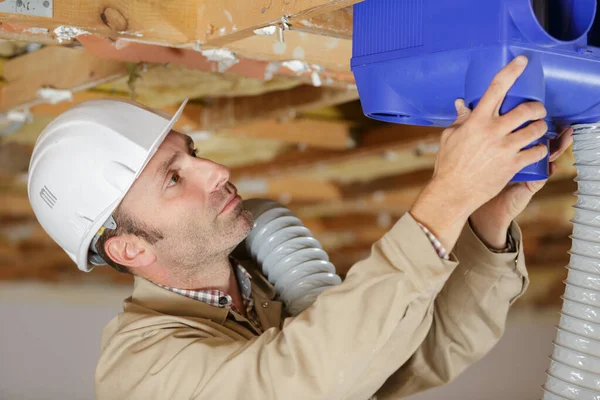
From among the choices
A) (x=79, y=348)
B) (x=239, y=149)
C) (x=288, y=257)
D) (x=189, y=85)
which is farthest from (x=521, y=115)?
(x=79, y=348)

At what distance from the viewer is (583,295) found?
1256mm

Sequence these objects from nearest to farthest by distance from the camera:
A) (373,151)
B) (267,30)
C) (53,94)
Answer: (267,30), (53,94), (373,151)

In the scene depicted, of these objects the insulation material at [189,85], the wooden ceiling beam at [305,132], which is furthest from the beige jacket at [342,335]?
the wooden ceiling beam at [305,132]

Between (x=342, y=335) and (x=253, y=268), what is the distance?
75 centimetres

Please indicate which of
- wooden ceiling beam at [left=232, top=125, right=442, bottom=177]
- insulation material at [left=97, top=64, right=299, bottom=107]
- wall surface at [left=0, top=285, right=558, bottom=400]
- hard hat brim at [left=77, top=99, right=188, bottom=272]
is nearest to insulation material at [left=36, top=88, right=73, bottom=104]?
insulation material at [left=97, top=64, right=299, bottom=107]

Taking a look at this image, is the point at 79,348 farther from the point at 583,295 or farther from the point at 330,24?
the point at 583,295

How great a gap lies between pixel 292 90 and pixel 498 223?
49.5 inches

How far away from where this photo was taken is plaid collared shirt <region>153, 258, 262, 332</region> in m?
1.79

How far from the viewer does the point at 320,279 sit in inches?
68.2

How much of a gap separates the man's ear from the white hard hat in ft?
0.19

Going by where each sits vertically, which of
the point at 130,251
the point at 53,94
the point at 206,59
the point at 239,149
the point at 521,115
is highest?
the point at 521,115

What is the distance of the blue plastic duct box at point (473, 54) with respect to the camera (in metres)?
1.10

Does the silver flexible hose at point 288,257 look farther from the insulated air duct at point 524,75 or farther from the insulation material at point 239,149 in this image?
the insulation material at point 239,149

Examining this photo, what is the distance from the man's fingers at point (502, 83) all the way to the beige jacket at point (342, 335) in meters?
0.24
